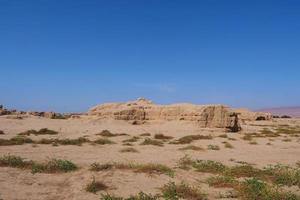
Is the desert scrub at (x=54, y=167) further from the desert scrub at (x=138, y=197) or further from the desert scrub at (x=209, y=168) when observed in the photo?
the desert scrub at (x=209, y=168)

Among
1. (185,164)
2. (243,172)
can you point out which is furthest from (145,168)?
(243,172)

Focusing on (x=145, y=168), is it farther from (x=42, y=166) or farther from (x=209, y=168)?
(x=42, y=166)

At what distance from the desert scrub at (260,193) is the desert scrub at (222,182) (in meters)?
0.44

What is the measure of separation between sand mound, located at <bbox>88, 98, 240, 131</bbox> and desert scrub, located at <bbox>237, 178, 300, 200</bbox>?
23.3m

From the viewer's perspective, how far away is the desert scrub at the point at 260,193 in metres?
8.32

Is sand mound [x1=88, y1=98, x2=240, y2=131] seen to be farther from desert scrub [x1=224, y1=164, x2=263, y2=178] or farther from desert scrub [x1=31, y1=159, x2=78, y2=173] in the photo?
desert scrub [x1=31, y1=159, x2=78, y2=173]

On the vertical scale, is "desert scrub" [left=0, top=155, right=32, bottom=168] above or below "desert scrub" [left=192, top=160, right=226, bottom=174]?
above

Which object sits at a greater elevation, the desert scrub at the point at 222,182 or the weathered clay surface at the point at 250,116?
the weathered clay surface at the point at 250,116

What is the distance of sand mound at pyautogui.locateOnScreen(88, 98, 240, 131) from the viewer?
32531mm

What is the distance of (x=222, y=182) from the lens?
33.0ft

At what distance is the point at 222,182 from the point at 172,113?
29693 mm

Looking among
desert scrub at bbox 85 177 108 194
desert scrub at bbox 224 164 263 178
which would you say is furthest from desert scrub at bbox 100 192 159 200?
desert scrub at bbox 224 164 263 178

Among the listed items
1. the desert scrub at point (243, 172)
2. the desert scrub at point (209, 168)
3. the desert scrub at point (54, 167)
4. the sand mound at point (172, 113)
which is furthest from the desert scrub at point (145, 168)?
the sand mound at point (172, 113)

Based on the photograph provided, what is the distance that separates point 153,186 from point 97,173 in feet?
6.67
